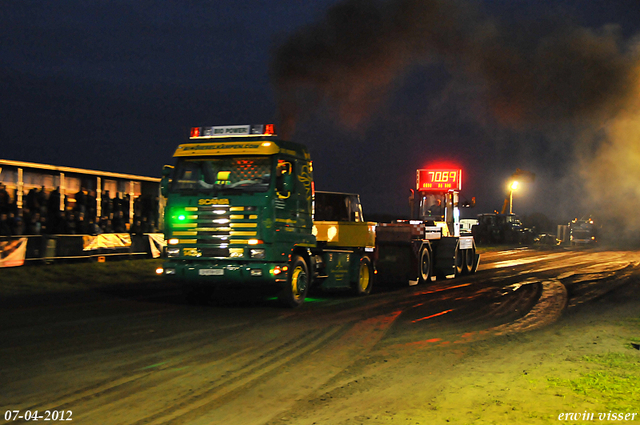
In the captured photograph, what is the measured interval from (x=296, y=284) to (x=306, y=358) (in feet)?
16.1

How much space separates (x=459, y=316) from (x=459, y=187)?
37.0 ft

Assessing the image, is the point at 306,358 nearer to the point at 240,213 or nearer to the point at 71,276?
the point at 240,213

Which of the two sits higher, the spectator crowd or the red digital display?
the red digital display

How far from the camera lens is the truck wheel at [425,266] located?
19.8 m

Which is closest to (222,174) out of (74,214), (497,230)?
(74,214)

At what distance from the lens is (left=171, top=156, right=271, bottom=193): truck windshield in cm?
1207

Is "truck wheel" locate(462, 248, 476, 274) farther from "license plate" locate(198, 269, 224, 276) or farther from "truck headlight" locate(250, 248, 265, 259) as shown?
"license plate" locate(198, 269, 224, 276)

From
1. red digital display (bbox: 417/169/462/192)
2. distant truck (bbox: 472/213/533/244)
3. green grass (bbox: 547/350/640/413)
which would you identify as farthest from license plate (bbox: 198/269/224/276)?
distant truck (bbox: 472/213/533/244)

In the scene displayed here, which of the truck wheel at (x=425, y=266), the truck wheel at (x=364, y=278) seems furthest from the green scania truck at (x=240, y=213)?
the truck wheel at (x=425, y=266)

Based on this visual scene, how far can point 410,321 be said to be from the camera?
1142cm

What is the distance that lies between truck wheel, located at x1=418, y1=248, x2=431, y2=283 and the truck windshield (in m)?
8.94

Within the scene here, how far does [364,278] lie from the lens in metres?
16.4

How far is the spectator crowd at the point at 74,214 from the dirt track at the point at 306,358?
6933 mm

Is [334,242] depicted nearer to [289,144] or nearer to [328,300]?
[328,300]
